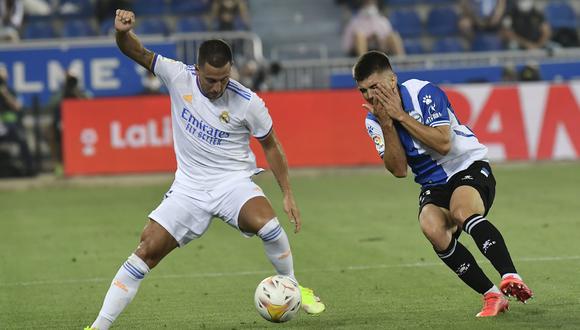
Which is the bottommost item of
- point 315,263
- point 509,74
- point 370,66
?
point 509,74

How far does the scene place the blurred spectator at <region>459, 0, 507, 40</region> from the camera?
26.2 meters

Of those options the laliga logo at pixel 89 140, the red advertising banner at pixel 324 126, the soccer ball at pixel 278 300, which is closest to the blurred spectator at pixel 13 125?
the red advertising banner at pixel 324 126

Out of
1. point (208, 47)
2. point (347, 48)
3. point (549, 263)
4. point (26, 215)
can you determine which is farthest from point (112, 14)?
point (208, 47)

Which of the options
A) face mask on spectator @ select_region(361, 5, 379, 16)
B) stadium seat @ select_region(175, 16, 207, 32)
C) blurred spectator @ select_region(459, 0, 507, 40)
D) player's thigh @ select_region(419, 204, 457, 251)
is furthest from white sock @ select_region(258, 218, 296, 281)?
blurred spectator @ select_region(459, 0, 507, 40)

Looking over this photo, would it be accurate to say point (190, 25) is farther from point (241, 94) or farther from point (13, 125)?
point (241, 94)

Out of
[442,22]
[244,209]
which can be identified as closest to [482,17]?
[442,22]

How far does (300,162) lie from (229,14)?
179 inches

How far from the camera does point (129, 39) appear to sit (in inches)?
325

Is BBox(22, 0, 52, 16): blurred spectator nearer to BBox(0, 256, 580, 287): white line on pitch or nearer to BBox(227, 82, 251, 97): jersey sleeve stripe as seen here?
BBox(0, 256, 580, 287): white line on pitch

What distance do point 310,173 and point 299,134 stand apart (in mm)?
745

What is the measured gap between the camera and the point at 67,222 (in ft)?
53.1

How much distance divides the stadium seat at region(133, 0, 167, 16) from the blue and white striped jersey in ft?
59.5

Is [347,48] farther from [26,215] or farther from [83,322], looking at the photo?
[83,322]

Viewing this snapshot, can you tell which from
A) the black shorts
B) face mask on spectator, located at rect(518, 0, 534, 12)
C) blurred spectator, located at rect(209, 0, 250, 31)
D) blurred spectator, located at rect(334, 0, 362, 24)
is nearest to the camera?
the black shorts
